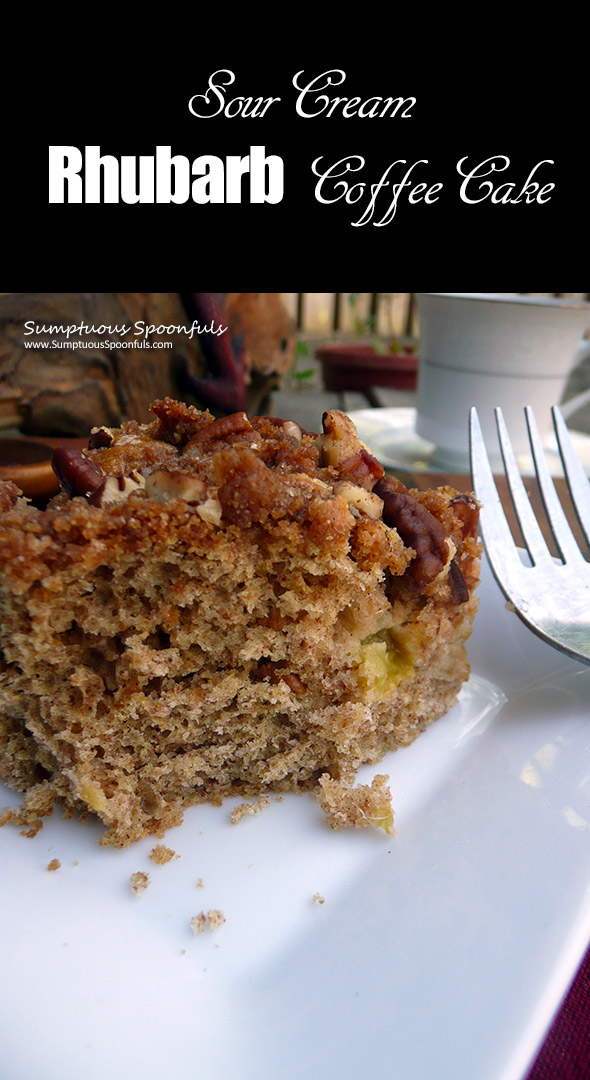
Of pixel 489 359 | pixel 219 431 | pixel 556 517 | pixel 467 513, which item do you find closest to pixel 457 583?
pixel 467 513

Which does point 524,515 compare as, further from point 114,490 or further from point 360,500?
point 114,490

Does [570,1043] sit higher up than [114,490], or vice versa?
[114,490]

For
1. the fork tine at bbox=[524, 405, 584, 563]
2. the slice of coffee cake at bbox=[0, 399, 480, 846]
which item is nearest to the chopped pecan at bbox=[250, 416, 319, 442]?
the slice of coffee cake at bbox=[0, 399, 480, 846]

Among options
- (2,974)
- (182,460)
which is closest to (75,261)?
(182,460)

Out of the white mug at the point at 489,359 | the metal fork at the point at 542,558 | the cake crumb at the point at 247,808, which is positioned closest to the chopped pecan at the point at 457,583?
the metal fork at the point at 542,558

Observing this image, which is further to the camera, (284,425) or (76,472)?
(284,425)

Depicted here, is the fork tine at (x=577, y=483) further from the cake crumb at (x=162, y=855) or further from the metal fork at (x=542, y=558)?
the cake crumb at (x=162, y=855)

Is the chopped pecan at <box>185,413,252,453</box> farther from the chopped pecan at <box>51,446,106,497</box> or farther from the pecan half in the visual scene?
the pecan half
